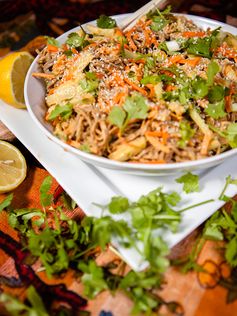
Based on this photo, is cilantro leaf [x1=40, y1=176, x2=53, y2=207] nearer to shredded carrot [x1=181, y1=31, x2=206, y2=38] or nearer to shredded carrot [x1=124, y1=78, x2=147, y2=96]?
shredded carrot [x1=124, y1=78, x2=147, y2=96]

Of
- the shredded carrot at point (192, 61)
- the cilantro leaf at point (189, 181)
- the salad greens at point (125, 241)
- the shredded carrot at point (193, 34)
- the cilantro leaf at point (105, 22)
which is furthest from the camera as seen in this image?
the cilantro leaf at point (105, 22)

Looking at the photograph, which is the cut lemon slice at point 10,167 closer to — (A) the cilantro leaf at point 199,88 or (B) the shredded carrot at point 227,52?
(A) the cilantro leaf at point 199,88

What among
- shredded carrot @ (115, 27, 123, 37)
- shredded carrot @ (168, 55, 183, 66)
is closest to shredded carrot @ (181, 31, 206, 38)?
shredded carrot @ (168, 55, 183, 66)

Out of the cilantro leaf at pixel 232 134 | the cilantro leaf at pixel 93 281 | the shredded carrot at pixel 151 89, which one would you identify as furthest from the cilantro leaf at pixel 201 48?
the cilantro leaf at pixel 93 281

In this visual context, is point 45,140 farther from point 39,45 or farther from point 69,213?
point 39,45

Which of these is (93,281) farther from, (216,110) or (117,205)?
(216,110)

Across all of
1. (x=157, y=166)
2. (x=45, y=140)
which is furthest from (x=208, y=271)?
(x=45, y=140)
